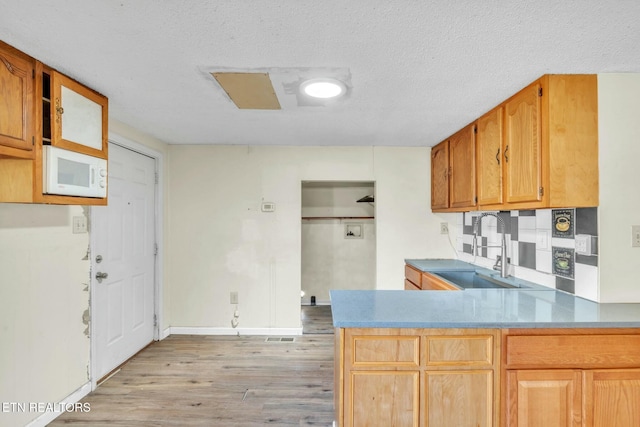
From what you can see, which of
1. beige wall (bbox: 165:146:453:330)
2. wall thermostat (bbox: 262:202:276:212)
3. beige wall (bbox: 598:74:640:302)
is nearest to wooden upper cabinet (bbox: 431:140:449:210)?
beige wall (bbox: 165:146:453:330)

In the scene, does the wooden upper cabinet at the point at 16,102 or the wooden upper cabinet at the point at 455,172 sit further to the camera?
the wooden upper cabinet at the point at 455,172

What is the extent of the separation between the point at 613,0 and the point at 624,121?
914mm

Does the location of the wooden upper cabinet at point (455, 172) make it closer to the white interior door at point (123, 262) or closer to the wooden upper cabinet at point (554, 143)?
the wooden upper cabinet at point (554, 143)

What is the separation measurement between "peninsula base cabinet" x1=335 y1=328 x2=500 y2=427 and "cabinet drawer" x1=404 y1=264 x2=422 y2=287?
1643mm

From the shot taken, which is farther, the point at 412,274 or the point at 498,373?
the point at 412,274

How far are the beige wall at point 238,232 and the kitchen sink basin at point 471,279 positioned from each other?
0.69m

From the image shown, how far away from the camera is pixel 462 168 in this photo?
2904 mm

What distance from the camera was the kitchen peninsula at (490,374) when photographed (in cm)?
156

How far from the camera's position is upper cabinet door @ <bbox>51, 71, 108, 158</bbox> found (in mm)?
1747

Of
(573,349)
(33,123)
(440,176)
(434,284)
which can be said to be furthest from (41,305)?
(440,176)

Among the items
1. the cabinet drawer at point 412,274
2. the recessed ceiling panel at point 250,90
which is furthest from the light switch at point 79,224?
the cabinet drawer at point 412,274

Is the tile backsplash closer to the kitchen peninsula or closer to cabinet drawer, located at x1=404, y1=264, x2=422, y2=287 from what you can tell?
the kitchen peninsula

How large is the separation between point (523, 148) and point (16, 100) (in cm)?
269

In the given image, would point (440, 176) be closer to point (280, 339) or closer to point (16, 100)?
point (280, 339)
